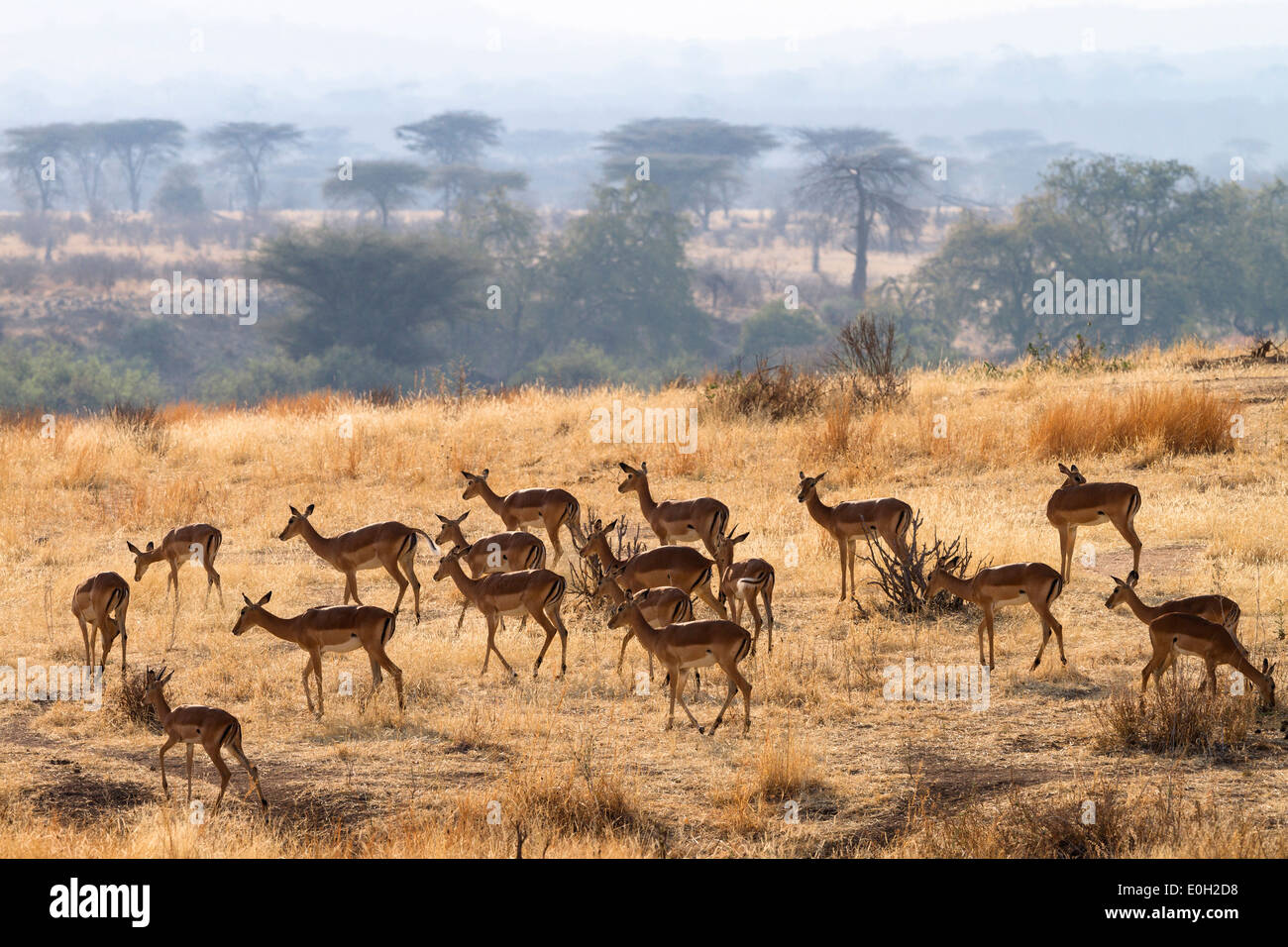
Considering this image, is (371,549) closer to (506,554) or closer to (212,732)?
(506,554)

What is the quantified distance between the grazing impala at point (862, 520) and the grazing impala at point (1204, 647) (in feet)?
8.65

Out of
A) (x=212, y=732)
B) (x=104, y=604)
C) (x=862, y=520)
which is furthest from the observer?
(x=862, y=520)

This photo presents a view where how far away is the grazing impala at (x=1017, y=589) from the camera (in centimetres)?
780

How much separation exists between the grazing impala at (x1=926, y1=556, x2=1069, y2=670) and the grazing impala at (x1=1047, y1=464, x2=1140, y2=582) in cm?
146

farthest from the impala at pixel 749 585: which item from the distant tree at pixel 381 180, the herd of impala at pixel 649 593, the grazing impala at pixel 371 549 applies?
the distant tree at pixel 381 180

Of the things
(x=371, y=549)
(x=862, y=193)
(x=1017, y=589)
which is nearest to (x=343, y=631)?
(x=371, y=549)

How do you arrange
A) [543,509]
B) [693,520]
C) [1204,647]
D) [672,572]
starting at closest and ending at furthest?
[1204,647], [672,572], [693,520], [543,509]

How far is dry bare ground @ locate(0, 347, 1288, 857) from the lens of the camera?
235 inches

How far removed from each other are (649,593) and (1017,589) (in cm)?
213

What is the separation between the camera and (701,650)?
706 centimetres

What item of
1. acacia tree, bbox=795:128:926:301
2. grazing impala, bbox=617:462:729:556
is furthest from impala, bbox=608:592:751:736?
acacia tree, bbox=795:128:926:301

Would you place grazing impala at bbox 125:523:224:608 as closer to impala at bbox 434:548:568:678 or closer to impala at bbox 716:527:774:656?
impala at bbox 434:548:568:678
